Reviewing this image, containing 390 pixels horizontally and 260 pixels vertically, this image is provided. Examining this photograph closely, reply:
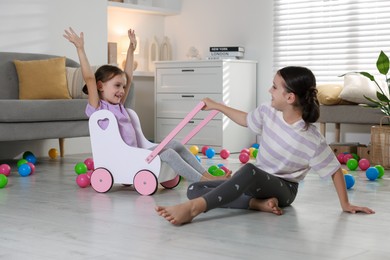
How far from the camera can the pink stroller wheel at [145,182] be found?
324 cm

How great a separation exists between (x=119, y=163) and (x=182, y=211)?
98 cm

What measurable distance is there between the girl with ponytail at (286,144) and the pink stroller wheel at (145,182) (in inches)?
22.5

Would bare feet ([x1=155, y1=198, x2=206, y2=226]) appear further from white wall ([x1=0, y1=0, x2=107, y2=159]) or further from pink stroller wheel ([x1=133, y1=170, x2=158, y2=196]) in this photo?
white wall ([x1=0, y1=0, x2=107, y2=159])

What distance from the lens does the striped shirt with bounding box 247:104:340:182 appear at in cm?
272

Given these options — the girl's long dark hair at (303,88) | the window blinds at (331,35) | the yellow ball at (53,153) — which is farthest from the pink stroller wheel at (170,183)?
the window blinds at (331,35)

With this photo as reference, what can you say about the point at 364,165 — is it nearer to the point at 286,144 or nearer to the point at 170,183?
the point at 170,183

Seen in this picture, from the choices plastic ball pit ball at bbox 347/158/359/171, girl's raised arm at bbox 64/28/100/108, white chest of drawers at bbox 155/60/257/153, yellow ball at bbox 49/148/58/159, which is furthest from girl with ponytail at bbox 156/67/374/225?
white chest of drawers at bbox 155/60/257/153

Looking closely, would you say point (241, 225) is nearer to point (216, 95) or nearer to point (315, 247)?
point (315, 247)

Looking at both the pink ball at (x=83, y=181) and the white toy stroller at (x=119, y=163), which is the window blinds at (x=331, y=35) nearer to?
the white toy stroller at (x=119, y=163)

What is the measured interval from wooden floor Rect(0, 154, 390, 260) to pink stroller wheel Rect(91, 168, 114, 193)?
0.05 meters

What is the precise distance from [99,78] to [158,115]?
291 cm

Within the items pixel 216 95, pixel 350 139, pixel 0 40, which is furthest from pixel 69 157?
pixel 350 139

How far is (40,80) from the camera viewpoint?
493cm

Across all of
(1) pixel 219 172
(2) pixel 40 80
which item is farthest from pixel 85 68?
(2) pixel 40 80
